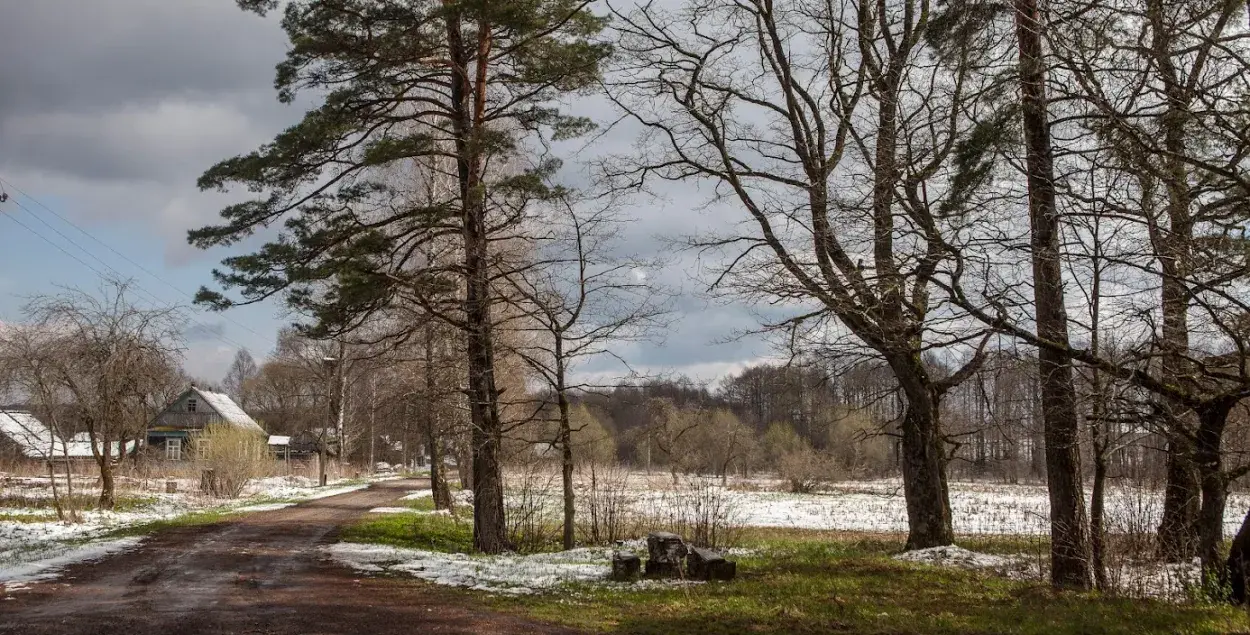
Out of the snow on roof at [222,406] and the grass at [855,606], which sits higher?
the snow on roof at [222,406]

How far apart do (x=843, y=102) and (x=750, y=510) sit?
46.5 feet

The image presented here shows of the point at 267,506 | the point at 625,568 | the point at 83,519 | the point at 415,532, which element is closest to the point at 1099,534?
the point at 625,568

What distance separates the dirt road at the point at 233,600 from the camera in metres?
7.34

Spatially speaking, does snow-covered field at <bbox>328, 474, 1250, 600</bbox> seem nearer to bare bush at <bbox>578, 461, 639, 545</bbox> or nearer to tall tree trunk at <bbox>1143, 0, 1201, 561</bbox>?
bare bush at <bbox>578, 461, 639, 545</bbox>

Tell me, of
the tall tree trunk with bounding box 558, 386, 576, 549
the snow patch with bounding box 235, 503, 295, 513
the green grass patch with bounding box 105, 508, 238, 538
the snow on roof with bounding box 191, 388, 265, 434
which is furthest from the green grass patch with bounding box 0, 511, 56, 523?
the snow on roof with bounding box 191, 388, 265, 434

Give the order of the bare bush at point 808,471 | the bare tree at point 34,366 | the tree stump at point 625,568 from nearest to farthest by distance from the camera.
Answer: the tree stump at point 625,568 < the bare tree at point 34,366 < the bare bush at point 808,471

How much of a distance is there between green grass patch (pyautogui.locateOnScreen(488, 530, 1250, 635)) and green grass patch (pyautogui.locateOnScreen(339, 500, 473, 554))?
18.5 feet

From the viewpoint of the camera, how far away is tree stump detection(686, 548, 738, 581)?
10.1m

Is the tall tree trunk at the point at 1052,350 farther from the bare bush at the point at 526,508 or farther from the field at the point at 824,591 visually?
the bare bush at the point at 526,508

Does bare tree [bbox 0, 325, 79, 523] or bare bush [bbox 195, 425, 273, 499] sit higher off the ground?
bare tree [bbox 0, 325, 79, 523]

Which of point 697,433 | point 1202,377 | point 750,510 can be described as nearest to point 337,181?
point 1202,377

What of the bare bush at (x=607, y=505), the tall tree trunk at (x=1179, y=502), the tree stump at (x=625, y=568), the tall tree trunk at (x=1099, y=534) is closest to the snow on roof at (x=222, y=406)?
the bare bush at (x=607, y=505)

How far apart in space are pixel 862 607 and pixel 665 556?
9.25ft

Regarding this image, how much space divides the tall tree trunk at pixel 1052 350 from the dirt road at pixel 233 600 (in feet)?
17.8
